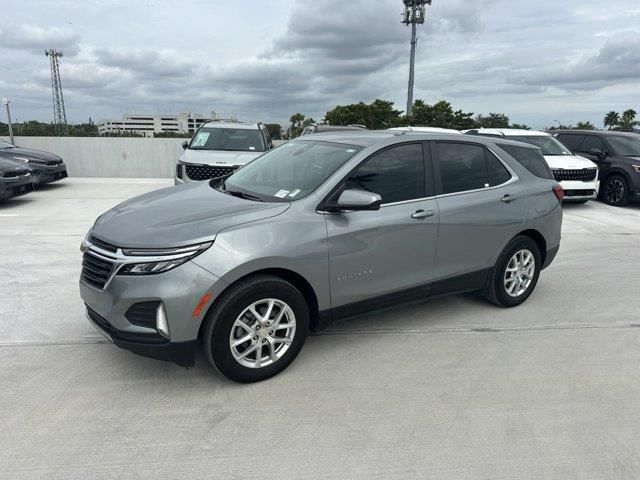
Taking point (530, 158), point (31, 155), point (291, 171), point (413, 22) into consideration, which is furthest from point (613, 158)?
point (413, 22)

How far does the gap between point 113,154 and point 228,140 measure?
7515 mm

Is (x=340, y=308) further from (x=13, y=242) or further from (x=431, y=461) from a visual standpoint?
(x=13, y=242)

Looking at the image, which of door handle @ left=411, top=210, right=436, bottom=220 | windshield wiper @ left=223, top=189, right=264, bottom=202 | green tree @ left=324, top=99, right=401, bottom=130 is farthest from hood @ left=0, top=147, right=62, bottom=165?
green tree @ left=324, top=99, right=401, bottom=130

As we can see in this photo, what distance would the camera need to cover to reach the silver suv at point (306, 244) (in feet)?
9.95

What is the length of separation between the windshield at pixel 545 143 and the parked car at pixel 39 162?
37.2 feet

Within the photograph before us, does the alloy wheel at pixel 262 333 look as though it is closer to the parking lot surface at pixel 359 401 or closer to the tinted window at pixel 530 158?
the parking lot surface at pixel 359 401

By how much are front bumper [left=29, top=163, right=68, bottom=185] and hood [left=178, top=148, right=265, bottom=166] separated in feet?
13.3

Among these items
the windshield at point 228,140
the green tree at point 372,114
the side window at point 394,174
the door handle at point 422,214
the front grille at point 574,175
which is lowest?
the front grille at point 574,175

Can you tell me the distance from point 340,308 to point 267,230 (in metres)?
0.88

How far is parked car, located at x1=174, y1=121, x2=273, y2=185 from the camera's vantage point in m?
9.32

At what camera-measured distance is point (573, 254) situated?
23.2ft

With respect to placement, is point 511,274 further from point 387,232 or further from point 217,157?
point 217,157

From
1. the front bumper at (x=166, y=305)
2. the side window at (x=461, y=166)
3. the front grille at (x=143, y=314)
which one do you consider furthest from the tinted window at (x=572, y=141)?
the front grille at (x=143, y=314)

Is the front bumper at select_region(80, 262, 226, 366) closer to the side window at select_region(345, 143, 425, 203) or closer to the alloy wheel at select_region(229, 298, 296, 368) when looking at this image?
the alloy wheel at select_region(229, 298, 296, 368)
